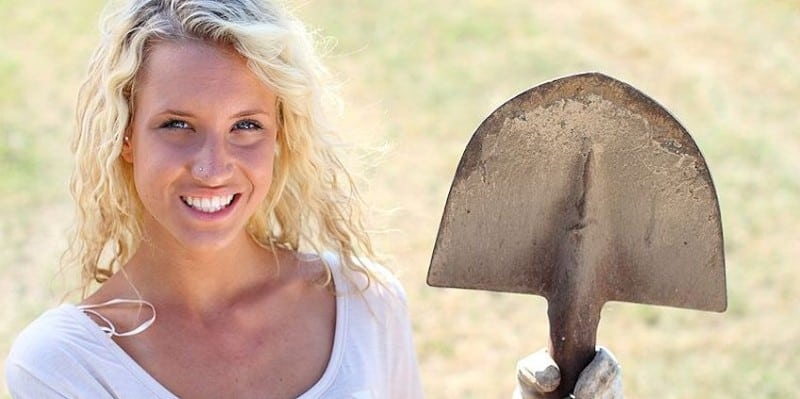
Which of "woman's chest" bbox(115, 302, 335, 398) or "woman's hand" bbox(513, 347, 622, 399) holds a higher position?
"woman's chest" bbox(115, 302, 335, 398)

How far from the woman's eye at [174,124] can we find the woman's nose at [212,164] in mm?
44

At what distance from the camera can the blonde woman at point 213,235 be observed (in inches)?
74.6

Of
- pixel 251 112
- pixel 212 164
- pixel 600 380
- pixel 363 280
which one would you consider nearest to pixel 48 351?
pixel 212 164

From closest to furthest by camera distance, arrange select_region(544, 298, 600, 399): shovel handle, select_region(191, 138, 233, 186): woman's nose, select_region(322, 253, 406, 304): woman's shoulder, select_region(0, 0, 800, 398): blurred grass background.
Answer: select_region(191, 138, 233, 186): woman's nose, select_region(544, 298, 600, 399): shovel handle, select_region(322, 253, 406, 304): woman's shoulder, select_region(0, 0, 800, 398): blurred grass background

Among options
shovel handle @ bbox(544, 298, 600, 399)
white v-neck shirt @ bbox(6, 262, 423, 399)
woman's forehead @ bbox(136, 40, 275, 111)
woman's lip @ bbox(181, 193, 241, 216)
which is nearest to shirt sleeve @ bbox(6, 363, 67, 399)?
white v-neck shirt @ bbox(6, 262, 423, 399)

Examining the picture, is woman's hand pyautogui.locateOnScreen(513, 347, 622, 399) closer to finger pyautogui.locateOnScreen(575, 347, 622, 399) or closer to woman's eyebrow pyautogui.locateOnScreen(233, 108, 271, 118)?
finger pyautogui.locateOnScreen(575, 347, 622, 399)

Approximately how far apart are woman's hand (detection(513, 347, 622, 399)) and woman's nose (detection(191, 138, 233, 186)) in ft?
2.02

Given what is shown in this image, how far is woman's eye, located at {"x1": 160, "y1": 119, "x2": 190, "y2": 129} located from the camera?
1894mm

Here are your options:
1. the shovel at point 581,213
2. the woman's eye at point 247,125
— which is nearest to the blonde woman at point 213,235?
the woman's eye at point 247,125

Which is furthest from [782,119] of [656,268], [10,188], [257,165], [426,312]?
[257,165]

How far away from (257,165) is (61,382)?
455 millimetres

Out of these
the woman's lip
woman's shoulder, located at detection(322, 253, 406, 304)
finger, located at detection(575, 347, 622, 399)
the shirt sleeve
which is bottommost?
finger, located at detection(575, 347, 622, 399)

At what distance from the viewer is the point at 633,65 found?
677 cm

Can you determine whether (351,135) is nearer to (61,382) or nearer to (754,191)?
(61,382)
